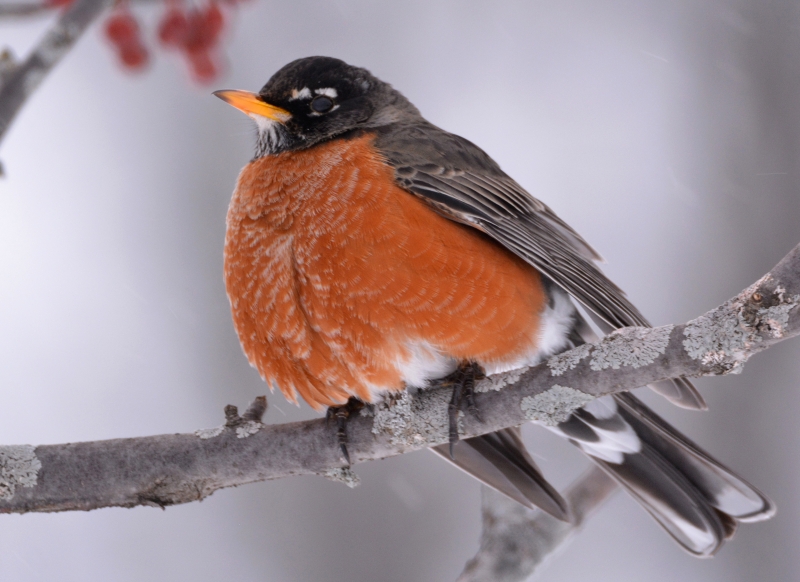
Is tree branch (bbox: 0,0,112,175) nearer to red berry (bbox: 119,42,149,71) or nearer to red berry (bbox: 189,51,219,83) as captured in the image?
red berry (bbox: 119,42,149,71)

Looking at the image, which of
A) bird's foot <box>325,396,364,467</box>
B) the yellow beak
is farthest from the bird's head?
bird's foot <box>325,396,364,467</box>

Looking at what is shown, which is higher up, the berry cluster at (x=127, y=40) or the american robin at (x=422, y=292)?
the berry cluster at (x=127, y=40)

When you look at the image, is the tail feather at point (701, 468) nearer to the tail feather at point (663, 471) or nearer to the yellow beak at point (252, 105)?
the tail feather at point (663, 471)

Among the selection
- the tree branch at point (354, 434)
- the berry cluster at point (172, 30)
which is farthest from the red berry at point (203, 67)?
the tree branch at point (354, 434)

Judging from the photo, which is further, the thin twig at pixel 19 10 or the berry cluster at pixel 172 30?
the berry cluster at pixel 172 30

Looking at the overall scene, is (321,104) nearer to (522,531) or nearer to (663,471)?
(522,531)

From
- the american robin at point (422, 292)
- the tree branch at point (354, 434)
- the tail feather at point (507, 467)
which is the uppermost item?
the american robin at point (422, 292)

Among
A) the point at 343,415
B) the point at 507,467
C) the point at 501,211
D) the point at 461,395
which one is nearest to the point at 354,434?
the point at 343,415
